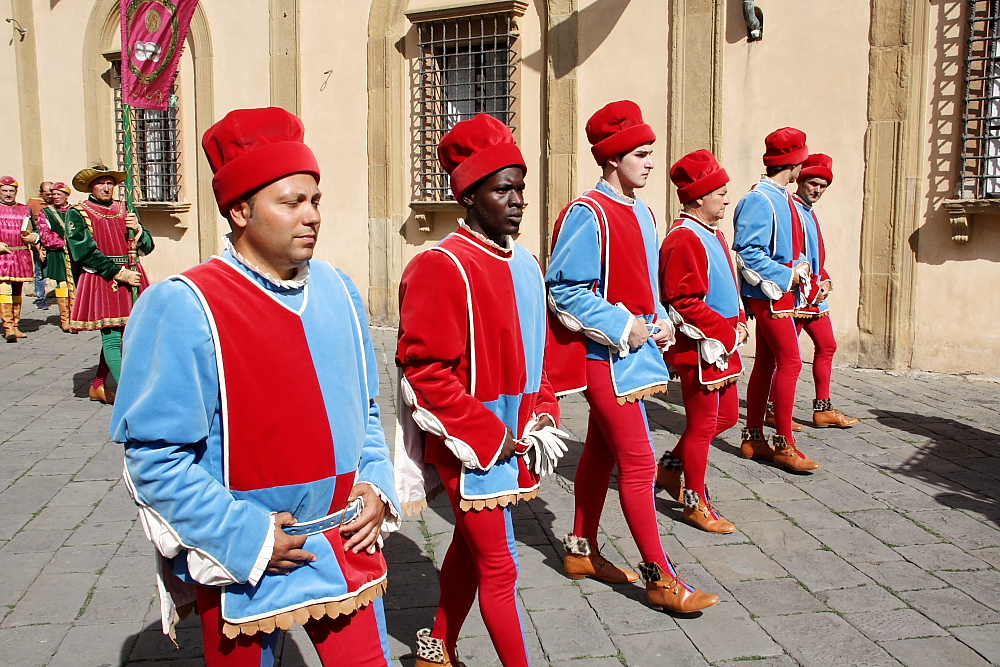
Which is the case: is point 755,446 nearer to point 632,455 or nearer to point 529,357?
point 632,455

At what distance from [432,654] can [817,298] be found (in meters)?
4.25

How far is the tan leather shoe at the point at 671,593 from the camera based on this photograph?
3.62 metres

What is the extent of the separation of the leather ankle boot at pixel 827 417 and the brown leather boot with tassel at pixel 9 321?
31.0ft

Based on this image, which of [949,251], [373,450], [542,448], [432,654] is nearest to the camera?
[373,450]

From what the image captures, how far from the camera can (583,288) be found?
142 inches

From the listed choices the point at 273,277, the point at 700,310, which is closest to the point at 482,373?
the point at 273,277

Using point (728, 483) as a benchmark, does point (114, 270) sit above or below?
above

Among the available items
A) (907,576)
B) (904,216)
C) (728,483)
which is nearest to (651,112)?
(904,216)

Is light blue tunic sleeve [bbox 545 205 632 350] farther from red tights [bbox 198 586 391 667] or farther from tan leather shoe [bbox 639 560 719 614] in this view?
red tights [bbox 198 586 391 667]

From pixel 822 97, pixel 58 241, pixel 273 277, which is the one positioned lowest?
pixel 273 277

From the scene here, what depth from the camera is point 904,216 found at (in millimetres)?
8562

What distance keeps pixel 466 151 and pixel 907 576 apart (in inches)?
111

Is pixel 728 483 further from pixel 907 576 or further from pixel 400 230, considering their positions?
pixel 400 230

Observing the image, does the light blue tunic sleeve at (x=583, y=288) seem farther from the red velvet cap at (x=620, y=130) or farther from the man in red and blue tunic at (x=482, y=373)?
the man in red and blue tunic at (x=482, y=373)
